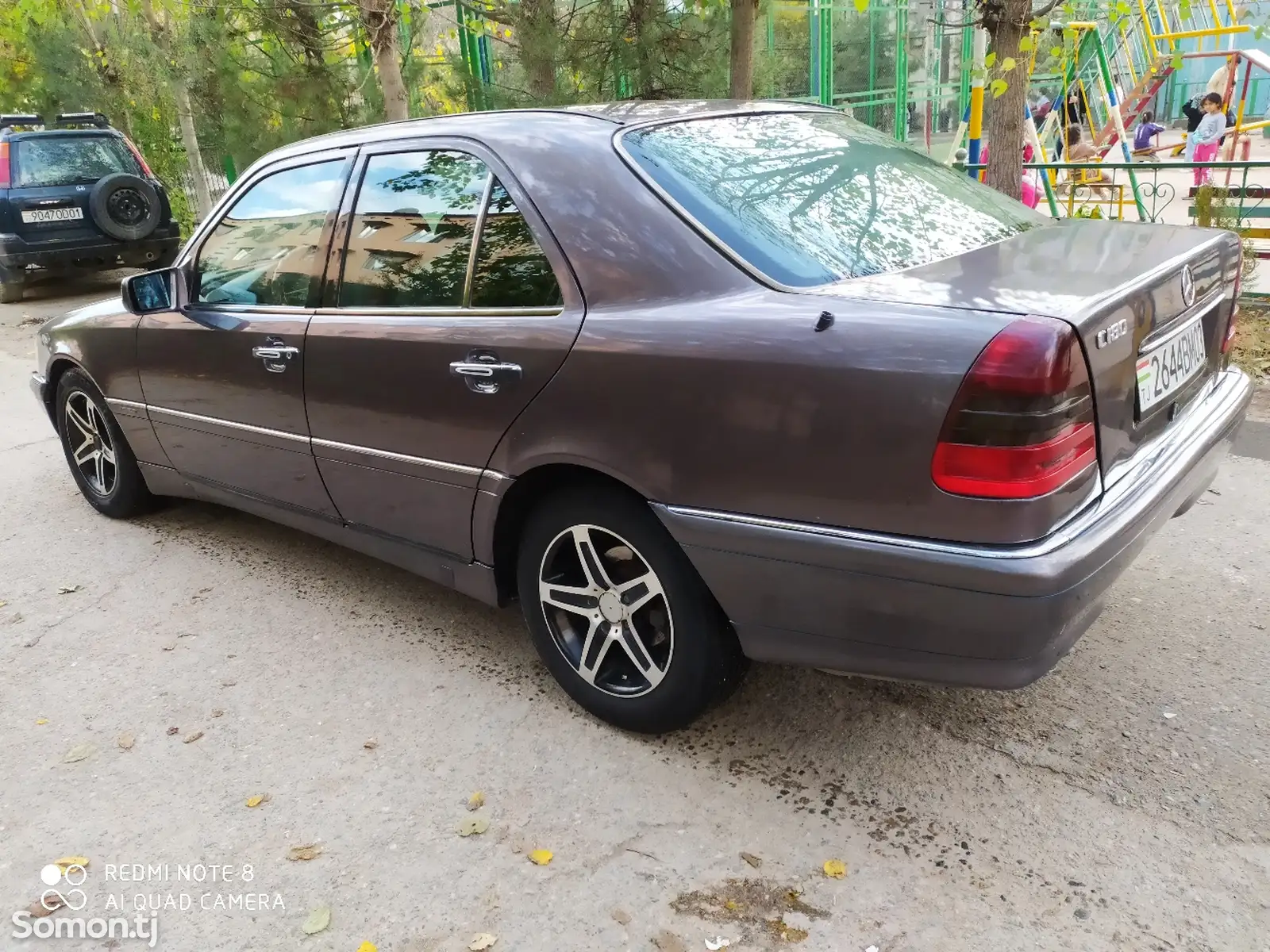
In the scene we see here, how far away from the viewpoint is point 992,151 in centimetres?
720

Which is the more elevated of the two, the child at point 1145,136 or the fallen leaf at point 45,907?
the child at point 1145,136

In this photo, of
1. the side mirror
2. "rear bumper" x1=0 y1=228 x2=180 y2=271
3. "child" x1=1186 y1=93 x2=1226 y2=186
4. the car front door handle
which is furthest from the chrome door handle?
"child" x1=1186 y1=93 x2=1226 y2=186

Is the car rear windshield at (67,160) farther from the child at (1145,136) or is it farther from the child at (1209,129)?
the child at (1145,136)

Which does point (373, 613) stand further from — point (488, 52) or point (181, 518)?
point (488, 52)

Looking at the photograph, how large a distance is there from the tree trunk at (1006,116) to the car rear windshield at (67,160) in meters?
9.98

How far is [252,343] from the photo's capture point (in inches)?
140

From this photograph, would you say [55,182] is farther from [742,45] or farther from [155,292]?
[155,292]

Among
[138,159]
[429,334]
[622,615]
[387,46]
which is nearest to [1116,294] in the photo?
[622,615]

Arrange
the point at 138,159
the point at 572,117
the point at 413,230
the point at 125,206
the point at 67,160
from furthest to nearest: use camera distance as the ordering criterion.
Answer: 1. the point at 138,159
2. the point at 67,160
3. the point at 125,206
4. the point at 413,230
5. the point at 572,117

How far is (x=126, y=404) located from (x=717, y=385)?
320 centimetres

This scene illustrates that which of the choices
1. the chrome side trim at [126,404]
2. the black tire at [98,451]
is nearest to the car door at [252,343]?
the chrome side trim at [126,404]

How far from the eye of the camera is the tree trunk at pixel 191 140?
480 inches

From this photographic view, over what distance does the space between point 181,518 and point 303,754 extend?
2422 millimetres

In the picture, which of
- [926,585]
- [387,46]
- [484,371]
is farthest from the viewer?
[387,46]
